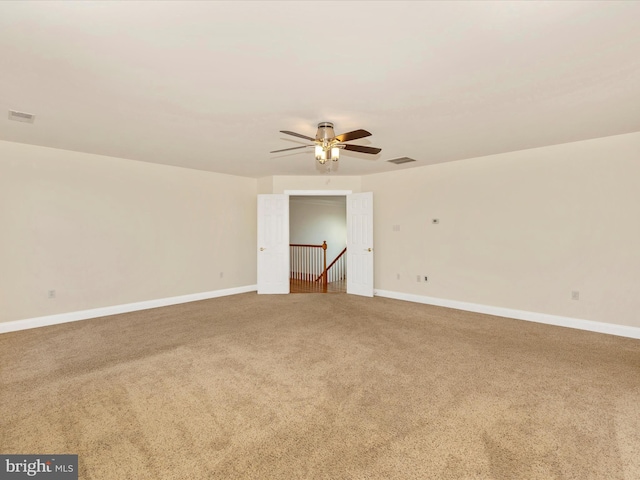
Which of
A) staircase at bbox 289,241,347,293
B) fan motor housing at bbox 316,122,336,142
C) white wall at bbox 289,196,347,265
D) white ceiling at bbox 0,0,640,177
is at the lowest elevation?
staircase at bbox 289,241,347,293

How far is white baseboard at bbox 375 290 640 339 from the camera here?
434cm

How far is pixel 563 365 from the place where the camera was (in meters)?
3.38

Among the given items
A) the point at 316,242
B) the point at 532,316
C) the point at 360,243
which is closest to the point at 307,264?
the point at 316,242

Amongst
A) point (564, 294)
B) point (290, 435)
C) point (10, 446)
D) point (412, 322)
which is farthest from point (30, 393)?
point (564, 294)

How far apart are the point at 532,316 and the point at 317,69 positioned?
4979 mm

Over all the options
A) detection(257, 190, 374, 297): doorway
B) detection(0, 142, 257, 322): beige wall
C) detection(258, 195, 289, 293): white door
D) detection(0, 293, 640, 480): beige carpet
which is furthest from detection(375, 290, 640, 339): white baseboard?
detection(0, 142, 257, 322): beige wall

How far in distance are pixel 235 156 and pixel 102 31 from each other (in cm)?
332

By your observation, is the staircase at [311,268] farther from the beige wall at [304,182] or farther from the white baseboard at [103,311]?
the white baseboard at [103,311]

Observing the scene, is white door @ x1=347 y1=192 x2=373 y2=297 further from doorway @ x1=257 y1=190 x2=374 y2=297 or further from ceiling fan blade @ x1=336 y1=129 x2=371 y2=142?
ceiling fan blade @ x1=336 y1=129 x2=371 y2=142

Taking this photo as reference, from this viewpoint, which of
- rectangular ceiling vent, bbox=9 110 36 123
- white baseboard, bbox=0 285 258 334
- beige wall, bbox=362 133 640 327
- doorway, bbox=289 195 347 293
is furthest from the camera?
doorway, bbox=289 195 347 293

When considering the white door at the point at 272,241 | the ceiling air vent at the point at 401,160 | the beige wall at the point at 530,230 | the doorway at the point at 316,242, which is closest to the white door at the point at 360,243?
the beige wall at the point at 530,230

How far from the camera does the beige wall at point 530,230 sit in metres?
4.34

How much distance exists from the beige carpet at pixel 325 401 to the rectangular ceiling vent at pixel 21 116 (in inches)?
108

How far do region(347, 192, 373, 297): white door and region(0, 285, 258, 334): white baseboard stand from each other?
2.74 metres
